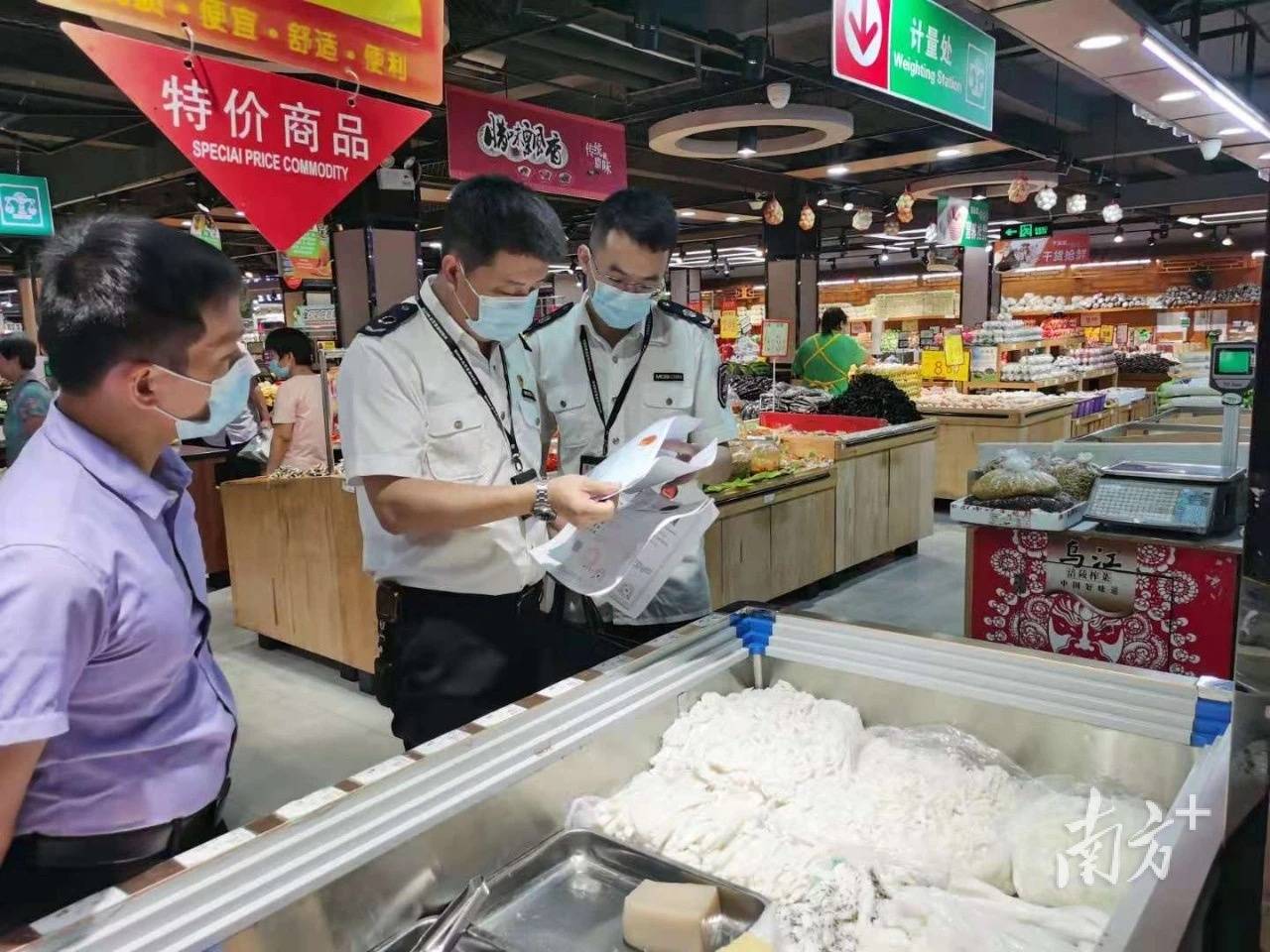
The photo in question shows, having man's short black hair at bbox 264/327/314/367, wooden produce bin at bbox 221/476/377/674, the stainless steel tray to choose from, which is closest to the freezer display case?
the stainless steel tray

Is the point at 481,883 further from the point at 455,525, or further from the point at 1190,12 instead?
the point at 1190,12

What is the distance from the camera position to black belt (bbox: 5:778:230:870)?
46.2 inches

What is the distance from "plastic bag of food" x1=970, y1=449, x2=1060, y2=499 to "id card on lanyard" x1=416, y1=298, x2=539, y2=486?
7.22ft

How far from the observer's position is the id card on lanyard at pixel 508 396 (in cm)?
200

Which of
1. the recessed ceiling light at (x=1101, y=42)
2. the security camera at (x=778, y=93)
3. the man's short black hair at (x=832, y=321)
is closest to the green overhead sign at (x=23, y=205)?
the security camera at (x=778, y=93)

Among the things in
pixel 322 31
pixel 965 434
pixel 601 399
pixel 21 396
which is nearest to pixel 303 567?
pixel 322 31

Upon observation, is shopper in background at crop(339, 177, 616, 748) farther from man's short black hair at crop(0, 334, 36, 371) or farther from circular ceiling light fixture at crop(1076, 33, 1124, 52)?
man's short black hair at crop(0, 334, 36, 371)

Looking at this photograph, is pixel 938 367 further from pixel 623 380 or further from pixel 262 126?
pixel 623 380

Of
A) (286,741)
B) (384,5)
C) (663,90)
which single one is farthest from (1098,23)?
(286,741)

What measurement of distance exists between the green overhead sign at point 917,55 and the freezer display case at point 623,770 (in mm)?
3173

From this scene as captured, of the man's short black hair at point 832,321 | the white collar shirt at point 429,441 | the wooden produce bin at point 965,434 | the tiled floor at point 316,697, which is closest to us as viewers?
the white collar shirt at point 429,441

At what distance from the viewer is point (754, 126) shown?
299 inches

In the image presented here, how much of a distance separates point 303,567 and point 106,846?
3730 millimetres

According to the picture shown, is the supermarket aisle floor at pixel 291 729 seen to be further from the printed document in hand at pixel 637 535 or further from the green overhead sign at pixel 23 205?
the green overhead sign at pixel 23 205
